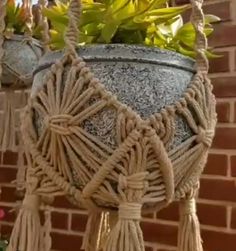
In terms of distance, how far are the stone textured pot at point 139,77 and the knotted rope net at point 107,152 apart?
1cm

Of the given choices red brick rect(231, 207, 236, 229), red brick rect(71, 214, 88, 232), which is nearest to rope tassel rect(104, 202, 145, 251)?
red brick rect(231, 207, 236, 229)

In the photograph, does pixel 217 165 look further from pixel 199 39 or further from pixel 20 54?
pixel 199 39

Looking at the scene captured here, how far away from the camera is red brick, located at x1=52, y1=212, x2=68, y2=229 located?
1.76 meters

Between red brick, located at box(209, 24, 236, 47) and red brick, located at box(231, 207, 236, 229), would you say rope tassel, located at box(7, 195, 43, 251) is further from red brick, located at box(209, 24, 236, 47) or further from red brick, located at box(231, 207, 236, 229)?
red brick, located at box(209, 24, 236, 47)

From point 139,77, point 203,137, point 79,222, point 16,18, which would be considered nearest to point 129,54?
point 139,77

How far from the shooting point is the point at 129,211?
0.64 metres

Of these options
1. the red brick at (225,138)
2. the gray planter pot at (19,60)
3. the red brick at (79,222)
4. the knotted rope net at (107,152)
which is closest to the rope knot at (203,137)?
the knotted rope net at (107,152)

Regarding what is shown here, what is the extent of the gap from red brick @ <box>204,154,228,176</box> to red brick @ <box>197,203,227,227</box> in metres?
0.09

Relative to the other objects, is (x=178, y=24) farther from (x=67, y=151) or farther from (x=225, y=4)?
(x=225, y=4)

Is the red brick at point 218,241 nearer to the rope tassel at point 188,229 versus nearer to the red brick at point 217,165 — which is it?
the red brick at point 217,165

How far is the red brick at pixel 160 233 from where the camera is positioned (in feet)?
4.97

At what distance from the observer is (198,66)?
0.73 metres

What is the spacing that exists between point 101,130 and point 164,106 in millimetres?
83

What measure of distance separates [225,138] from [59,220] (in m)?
0.62
